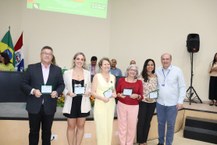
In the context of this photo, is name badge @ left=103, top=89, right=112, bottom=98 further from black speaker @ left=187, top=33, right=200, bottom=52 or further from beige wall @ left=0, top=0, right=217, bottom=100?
beige wall @ left=0, top=0, right=217, bottom=100

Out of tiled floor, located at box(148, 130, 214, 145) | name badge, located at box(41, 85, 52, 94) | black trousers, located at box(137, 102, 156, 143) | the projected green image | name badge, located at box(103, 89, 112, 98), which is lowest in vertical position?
tiled floor, located at box(148, 130, 214, 145)

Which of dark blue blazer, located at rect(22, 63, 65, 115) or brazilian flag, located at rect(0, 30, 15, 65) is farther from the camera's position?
brazilian flag, located at rect(0, 30, 15, 65)

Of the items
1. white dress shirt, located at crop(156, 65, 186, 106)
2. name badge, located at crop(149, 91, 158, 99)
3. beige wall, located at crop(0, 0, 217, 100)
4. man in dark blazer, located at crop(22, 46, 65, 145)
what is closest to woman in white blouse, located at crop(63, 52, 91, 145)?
man in dark blazer, located at crop(22, 46, 65, 145)

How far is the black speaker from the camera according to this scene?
612cm

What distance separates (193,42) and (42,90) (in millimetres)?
4586

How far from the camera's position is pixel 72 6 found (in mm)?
6812

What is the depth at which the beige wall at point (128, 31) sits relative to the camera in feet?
21.0

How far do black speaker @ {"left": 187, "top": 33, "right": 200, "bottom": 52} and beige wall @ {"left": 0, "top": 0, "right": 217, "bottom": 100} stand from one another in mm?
326

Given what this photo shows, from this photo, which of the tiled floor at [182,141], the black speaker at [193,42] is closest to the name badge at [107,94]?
the tiled floor at [182,141]

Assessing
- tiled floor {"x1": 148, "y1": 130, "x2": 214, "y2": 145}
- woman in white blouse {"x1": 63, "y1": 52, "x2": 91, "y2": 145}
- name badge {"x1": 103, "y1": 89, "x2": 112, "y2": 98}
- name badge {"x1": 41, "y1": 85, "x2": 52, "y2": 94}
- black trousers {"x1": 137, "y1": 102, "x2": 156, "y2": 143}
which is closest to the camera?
name badge {"x1": 41, "y1": 85, "x2": 52, "y2": 94}

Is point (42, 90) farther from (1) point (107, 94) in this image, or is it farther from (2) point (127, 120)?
(2) point (127, 120)

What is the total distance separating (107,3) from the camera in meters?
7.59

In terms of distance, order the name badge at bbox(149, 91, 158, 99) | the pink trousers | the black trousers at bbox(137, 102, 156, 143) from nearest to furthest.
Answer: the pink trousers → the name badge at bbox(149, 91, 158, 99) → the black trousers at bbox(137, 102, 156, 143)

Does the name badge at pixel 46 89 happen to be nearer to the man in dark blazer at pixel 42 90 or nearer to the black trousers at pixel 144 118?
the man in dark blazer at pixel 42 90
